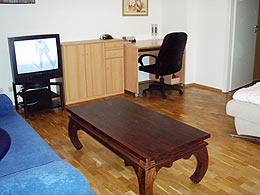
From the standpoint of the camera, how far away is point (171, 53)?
15.9 ft

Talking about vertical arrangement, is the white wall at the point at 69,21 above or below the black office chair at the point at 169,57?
above

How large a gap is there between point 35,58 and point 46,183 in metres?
3.05

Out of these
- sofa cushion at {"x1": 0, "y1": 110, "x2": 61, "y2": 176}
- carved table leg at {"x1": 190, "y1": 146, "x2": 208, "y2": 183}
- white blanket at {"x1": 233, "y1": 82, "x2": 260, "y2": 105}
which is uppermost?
white blanket at {"x1": 233, "y1": 82, "x2": 260, "y2": 105}

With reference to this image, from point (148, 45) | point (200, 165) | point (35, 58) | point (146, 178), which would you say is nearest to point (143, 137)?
point (146, 178)

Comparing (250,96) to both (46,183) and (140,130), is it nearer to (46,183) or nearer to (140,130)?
(140,130)

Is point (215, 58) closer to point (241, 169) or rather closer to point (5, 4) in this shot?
point (241, 169)

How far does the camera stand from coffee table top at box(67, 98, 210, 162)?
2.22 metres

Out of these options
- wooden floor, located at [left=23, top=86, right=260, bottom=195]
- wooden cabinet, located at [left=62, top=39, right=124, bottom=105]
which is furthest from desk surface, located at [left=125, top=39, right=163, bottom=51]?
wooden floor, located at [left=23, top=86, right=260, bottom=195]

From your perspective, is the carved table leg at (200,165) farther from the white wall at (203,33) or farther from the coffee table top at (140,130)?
the white wall at (203,33)

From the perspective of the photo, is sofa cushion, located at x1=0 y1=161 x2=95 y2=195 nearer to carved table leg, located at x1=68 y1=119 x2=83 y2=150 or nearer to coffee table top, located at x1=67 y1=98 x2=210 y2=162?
coffee table top, located at x1=67 y1=98 x2=210 y2=162

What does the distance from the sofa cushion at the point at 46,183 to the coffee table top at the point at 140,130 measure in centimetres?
69

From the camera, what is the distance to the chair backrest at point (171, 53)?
15.4ft

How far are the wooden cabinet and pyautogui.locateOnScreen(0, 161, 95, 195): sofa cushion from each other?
3.20 m

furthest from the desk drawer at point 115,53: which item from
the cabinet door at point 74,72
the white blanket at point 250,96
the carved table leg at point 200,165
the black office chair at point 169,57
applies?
the carved table leg at point 200,165
